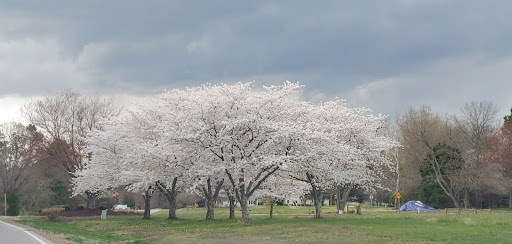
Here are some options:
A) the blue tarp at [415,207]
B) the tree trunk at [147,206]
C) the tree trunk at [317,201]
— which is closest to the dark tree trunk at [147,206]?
the tree trunk at [147,206]

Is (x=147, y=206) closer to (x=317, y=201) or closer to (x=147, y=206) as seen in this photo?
(x=147, y=206)

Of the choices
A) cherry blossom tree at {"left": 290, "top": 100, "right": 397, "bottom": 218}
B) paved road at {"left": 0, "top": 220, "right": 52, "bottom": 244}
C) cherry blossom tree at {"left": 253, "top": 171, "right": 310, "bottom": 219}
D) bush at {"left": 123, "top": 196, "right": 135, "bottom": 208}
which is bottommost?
paved road at {"left": 0, "top": 220, "right": 52, "bottom": 244}

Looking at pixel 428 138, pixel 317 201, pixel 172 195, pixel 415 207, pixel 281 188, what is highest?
pixel 428 138

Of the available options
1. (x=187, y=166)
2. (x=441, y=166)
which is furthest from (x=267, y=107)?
(x=441, y=166)

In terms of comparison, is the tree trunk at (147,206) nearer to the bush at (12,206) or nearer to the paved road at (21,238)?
the paved road at (21,238)

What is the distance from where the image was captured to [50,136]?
5612 cm

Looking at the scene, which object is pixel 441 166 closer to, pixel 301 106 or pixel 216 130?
pixel 301 106

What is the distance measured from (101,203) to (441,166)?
47.1m

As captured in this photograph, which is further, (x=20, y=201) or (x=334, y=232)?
(x=20, y=201)

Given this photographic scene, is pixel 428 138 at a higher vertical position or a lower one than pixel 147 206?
higher

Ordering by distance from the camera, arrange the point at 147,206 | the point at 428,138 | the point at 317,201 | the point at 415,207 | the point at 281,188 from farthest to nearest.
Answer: the point at 428,138 < the point at 415,207 < the point at 147,206 < the point at 281,188 < the point at 317,201

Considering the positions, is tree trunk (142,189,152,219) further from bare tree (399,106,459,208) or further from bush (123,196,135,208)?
bush (123,196,135,208)

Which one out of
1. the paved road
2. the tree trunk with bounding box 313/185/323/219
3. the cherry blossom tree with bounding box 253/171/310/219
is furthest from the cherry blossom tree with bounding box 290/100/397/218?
the paved road

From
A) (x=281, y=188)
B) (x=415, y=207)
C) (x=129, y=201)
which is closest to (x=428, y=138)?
(x=415, y=207)
